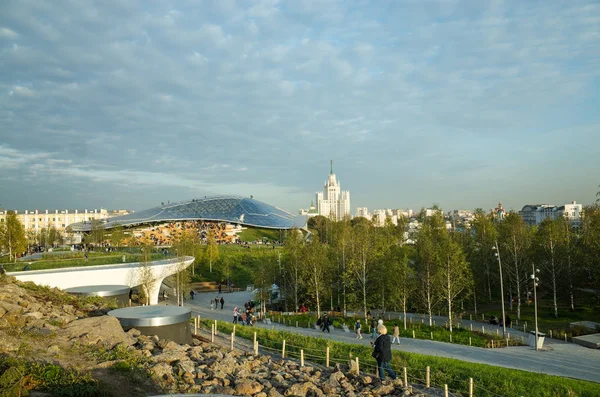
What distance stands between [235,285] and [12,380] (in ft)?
115

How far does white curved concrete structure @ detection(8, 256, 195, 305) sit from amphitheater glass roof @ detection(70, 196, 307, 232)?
133ft

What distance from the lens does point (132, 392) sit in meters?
8.15

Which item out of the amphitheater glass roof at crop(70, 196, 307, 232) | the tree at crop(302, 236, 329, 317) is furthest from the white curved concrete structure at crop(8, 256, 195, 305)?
the amphitheater glass roof at crop(70, 196, 307, 232)

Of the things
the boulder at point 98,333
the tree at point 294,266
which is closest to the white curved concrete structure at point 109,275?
the tree at point 294,266

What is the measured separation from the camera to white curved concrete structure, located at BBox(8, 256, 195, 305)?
2016 cm

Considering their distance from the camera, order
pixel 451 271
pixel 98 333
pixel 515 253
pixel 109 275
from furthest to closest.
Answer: pixel 515 253 < pixel 451 271 < pixel 109 275 < pixel 98 333

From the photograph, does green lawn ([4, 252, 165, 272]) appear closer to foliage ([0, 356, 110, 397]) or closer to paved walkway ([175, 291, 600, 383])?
paved walkway ([175, 291, 600, 383])

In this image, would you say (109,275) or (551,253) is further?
(551,253)

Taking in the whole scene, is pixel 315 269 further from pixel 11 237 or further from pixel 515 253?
pixel 11 237

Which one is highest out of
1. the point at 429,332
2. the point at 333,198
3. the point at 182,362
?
the point at 333,198

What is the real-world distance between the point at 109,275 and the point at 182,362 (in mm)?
14730

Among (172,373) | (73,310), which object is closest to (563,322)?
(172,373)

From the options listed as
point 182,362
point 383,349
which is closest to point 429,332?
point 383,349

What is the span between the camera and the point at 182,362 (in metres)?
10.0
